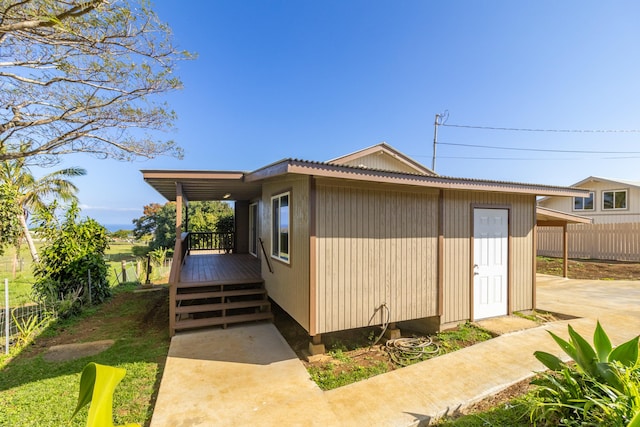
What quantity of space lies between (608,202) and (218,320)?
2080cm

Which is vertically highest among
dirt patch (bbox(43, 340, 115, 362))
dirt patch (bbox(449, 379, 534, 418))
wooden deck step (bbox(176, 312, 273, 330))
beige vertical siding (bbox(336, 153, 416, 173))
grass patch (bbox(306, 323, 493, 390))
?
beige vertical siding (bbox(336, 153, 416, 173))

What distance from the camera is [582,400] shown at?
2.25m

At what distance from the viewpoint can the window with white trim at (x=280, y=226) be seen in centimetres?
514

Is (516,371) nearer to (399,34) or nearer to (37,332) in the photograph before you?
(37,332)

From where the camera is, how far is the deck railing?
39.5ft

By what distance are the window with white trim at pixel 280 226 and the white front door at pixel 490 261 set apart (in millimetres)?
3440

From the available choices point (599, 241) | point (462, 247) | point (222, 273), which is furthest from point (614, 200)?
point (222, 273)

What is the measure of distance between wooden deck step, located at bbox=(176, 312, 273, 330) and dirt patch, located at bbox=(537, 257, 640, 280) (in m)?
11.1

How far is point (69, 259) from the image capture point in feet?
22.2

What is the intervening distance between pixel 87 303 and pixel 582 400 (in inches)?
348

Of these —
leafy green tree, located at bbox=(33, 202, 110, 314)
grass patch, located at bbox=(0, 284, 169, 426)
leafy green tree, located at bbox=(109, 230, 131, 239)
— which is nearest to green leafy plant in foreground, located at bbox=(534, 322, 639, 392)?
grass patch, located at bbox=(0, 284, 169, 426)

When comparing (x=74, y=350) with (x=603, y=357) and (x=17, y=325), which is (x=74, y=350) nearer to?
(x=17, y=325)

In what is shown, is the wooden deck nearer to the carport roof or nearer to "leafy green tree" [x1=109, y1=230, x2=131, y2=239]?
the carport roof

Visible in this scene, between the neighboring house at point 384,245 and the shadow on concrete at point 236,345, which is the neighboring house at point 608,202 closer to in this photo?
the neighboring house at point 384,245
